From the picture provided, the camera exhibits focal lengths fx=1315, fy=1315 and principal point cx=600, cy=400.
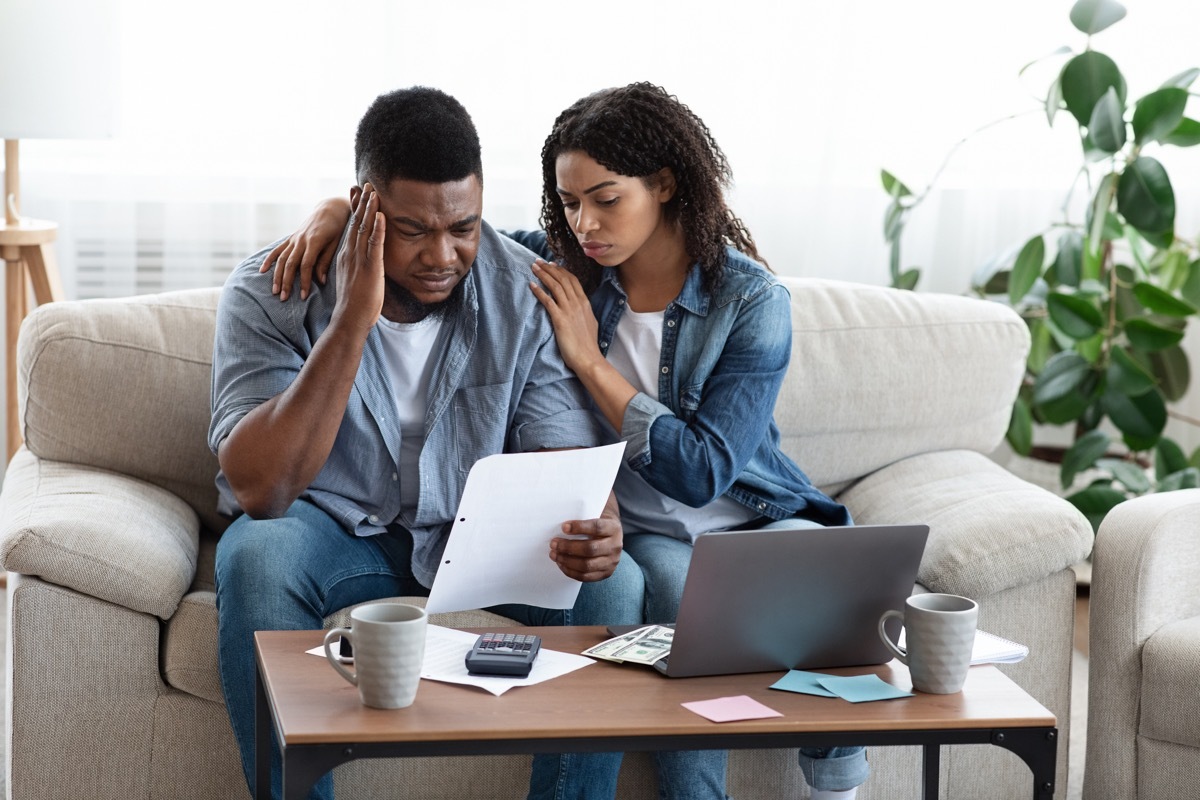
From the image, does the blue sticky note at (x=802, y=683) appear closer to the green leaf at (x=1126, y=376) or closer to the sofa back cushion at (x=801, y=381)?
the sofa back cushion at (x=801, y=381)

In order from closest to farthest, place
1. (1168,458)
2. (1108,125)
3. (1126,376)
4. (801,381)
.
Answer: (801,381) < (1108,125) < (1126,376) < (1168,458)

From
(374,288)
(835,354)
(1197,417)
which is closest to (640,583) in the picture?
(374,288)

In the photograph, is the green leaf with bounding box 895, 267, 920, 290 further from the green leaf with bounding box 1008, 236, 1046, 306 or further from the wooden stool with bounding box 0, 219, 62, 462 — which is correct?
the wooden stool with bounding box 0, 219, 62, 462

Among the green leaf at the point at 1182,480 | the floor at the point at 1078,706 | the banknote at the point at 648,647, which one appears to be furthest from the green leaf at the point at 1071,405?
the banknote at the point at 648,647

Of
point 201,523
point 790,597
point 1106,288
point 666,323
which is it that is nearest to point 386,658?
point 790,597

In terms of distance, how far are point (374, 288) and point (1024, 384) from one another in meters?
2.05

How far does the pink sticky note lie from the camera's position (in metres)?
1.29

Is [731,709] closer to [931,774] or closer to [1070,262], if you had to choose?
[931,774]

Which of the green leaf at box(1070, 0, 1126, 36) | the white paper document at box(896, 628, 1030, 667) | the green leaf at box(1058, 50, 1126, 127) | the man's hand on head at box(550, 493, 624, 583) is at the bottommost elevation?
the white paper document at box(896, 628, 1030, 667)

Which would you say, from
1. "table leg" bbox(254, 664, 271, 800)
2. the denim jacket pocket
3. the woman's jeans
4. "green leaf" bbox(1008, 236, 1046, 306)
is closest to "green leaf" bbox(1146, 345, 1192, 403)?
"green leaf" bbox(1008, 236, 1046, 306)

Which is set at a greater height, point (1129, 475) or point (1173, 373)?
point (1173, 373)

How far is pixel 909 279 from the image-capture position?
126 inches

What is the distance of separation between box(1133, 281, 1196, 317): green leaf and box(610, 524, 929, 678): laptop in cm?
178

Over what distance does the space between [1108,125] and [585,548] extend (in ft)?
5.51
